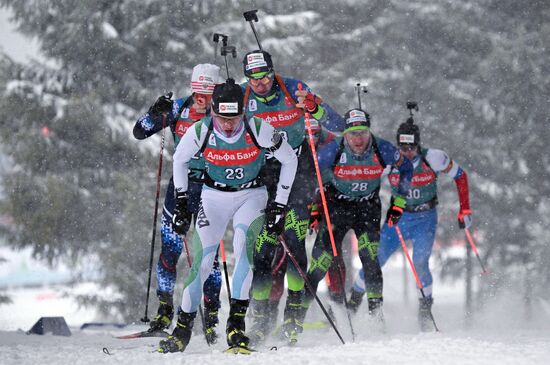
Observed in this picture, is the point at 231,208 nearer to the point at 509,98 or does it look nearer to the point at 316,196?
the point at 316,196

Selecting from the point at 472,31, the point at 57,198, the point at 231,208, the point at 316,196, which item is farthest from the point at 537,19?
the point at 231,208

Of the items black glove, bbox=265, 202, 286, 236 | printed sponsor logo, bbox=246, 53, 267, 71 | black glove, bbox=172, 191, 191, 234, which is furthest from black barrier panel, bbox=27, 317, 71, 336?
black glove, bbox=265, 202, 286, 236

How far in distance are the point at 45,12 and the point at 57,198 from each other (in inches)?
169

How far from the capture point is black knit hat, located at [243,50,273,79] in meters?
7.43

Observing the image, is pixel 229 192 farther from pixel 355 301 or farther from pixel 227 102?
pixel 355 301

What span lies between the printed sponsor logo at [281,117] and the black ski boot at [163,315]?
1730 millimetres

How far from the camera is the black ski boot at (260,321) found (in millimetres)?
7398

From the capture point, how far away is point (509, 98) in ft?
67.3

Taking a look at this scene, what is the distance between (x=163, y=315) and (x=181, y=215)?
1454 millimetres

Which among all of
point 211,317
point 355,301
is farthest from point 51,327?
point 211,317

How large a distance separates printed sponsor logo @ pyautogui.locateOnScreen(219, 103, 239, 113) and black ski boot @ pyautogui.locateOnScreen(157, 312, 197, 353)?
1492 millimetres

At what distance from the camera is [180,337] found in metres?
6.39

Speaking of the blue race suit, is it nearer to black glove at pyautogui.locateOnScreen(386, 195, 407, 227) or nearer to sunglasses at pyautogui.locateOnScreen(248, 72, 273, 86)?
sunglasses at pyautogui.locateOnScreen(248, 72, 273, 86)

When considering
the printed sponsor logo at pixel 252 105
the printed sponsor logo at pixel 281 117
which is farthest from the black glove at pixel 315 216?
the printed sponsor logo at pixel 252 105
